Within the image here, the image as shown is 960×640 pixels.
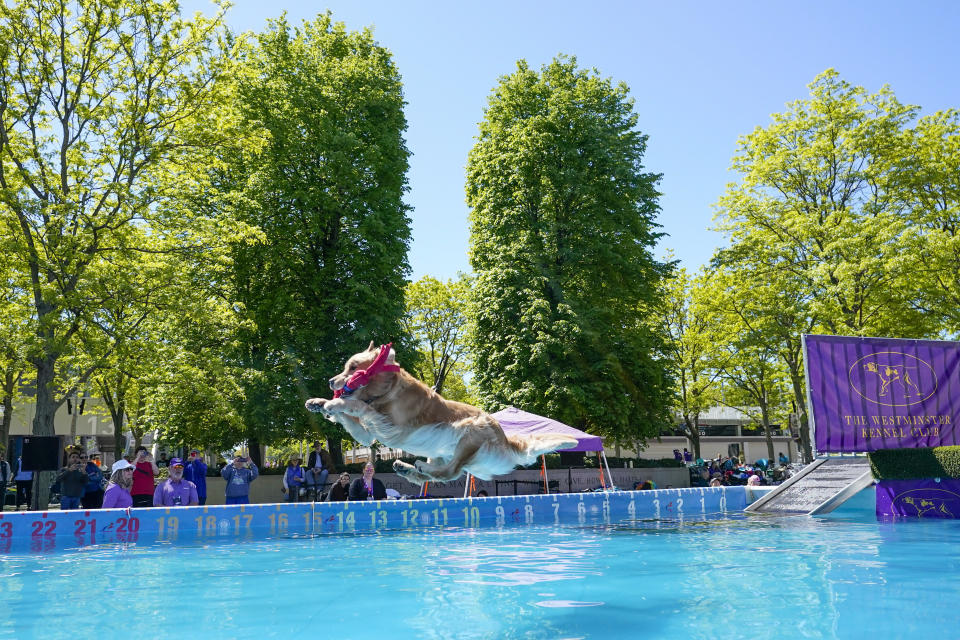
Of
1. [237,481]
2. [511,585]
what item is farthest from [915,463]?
[237,481]

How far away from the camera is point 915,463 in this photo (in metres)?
22.1

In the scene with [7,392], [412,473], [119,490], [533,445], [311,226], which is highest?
[311,226]

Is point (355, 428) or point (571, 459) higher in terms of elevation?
point (355, 428)

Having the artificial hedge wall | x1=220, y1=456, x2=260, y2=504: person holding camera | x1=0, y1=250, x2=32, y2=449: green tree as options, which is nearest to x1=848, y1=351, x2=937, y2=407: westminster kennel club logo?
the artificial hedge wall

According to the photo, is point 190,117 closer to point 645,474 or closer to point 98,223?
point 98,223

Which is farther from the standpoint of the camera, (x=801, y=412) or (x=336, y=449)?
(x=801, y=412)

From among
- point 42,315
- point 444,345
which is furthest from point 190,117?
point 444,345

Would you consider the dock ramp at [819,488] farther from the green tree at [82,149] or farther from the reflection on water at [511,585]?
the green tree at [82,149]

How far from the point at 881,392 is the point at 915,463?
99.0 inches

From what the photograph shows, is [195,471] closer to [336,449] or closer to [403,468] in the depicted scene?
[336,449]

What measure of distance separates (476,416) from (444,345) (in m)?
48.0

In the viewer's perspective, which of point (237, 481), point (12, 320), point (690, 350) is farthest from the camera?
point (690, 350)

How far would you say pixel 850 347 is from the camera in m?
23.3

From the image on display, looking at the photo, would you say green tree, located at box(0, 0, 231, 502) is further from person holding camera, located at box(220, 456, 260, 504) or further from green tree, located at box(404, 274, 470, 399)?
green tree, located at box(404, 274, 470, 399)
